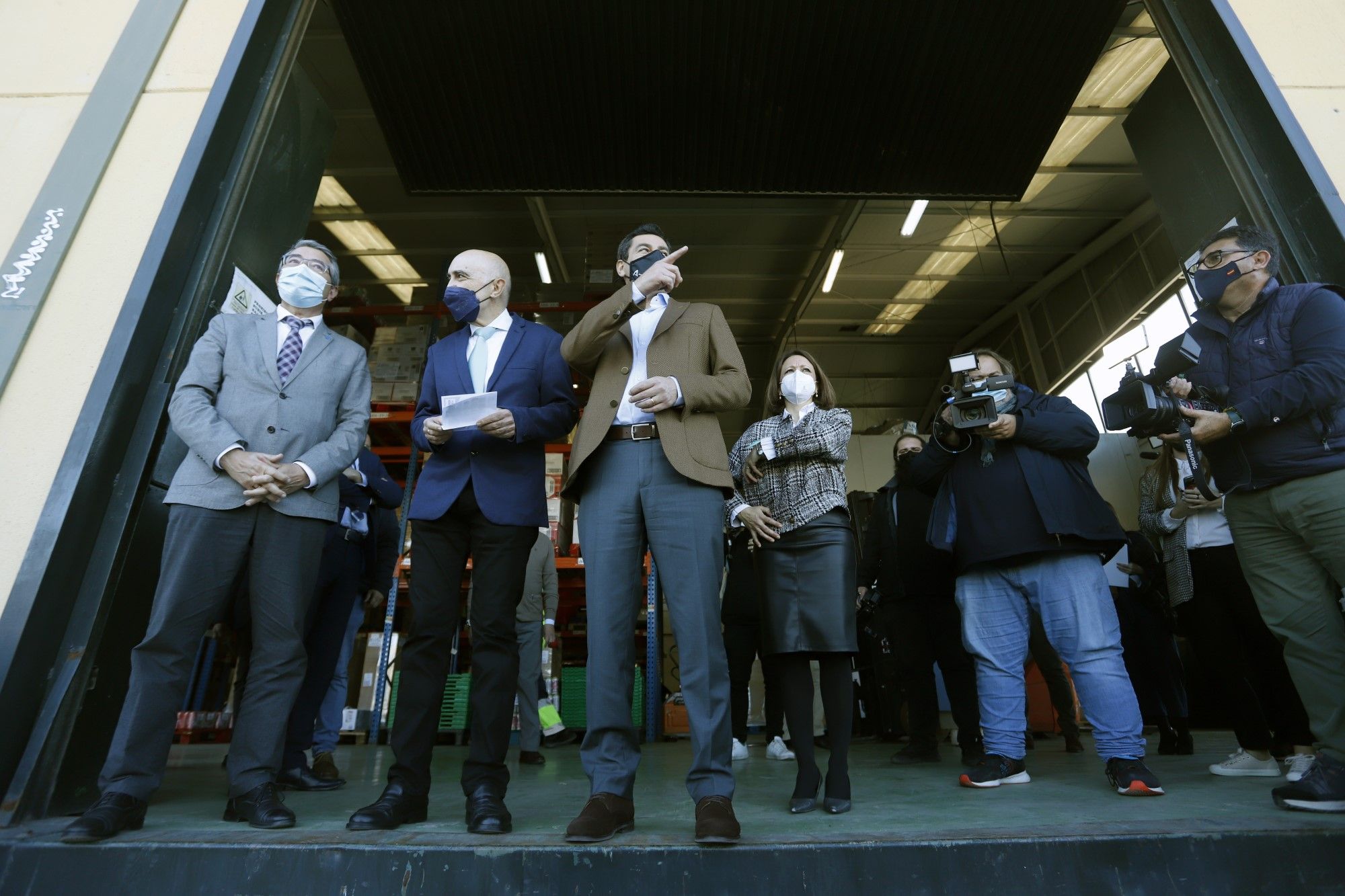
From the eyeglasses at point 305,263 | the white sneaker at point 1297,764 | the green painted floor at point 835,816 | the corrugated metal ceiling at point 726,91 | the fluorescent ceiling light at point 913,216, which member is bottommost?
the green painted floor at point 835,816

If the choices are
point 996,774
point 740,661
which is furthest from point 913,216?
point 996,774

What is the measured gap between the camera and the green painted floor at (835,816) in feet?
5.76

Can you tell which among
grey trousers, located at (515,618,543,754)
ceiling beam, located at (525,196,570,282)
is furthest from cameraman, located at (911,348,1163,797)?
ceiling beam, located at (525,196,570,282)

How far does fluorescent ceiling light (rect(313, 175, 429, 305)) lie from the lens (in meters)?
9.15

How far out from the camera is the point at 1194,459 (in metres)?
2.22

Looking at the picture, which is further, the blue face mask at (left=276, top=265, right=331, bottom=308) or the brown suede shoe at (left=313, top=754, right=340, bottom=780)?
the brown suede shoe at (left=313, top=754, right=340, bottom=780)

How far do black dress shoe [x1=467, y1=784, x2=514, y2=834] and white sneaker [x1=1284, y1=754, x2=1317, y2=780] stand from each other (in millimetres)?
2552

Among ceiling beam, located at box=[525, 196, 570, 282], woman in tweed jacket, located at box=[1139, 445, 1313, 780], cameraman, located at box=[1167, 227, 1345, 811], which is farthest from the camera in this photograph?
ceiling beam, located at box=[525, 196, 570, 282]

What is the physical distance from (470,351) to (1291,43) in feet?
11.0

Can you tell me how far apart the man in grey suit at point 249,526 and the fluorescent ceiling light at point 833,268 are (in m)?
8.36

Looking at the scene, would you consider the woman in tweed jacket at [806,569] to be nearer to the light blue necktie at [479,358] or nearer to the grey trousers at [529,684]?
the light blue necktie at [479,358]

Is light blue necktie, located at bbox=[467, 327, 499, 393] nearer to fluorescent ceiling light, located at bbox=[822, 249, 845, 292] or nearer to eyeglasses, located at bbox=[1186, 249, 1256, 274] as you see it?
eyeglasses, located at bbox=[1186, 249, 1256, 274]

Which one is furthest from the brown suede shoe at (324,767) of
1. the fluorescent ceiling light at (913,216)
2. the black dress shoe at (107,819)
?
the fluorescent ceiling light at (913,216)

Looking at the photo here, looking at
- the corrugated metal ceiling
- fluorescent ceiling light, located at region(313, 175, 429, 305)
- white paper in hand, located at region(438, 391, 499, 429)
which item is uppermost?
fluorescent ceiling light, located at region(313, 175, 429, 305)
